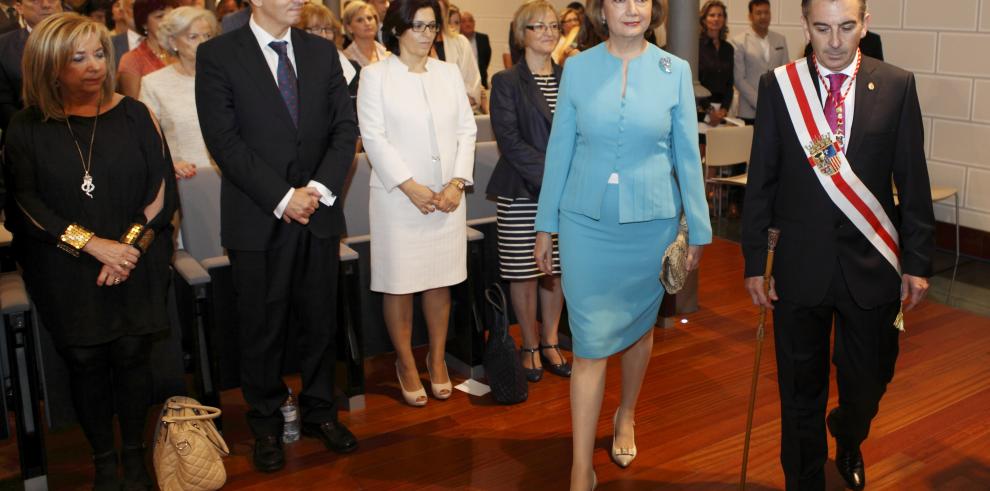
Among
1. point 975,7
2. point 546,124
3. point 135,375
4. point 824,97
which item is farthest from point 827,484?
point 975,7

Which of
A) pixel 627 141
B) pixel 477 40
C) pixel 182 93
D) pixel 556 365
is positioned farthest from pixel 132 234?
pixel 477 40

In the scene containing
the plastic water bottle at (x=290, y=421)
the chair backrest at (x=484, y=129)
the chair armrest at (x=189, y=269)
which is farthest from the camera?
the chair backrest at (x=484, y=129)

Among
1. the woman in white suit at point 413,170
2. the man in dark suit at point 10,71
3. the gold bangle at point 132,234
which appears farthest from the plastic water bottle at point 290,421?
the man in dark suit at point 10,71

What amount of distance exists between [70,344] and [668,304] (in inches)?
112

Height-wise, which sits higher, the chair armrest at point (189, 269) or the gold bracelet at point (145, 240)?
the gold bracelet at point (145, 240)

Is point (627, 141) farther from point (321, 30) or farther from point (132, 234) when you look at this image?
point (321, 30)

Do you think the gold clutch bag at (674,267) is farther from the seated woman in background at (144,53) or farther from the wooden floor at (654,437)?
the seated woman in background at (144,53)

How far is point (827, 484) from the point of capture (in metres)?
3.28

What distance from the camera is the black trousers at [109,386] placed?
3180mm

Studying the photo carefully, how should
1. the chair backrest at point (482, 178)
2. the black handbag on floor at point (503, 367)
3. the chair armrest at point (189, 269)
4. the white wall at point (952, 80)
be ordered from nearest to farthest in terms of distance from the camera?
the chair armrest at point (189, 269) → the black handbag on floor at point (503, 367) → the chair backrest at point (482, 178) → the white wall at point (952, 80)

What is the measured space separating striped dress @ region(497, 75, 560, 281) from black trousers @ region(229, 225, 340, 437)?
0.81 m

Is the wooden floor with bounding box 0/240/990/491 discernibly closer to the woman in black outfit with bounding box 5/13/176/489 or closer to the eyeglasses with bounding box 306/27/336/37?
the woman in black outfit with bounding box 5/13/176/489

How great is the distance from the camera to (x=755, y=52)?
25.6ft

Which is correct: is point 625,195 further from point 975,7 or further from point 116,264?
point 975,7
